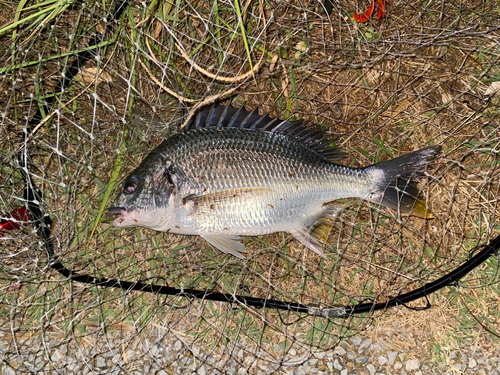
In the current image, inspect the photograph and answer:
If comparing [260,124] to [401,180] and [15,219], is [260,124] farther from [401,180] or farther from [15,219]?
[15,219]

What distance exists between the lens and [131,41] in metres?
2.73

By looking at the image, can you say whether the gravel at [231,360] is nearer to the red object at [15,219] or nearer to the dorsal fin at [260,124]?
the red object at [15,219]

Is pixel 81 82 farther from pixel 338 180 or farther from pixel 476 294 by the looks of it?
pixel 476 294

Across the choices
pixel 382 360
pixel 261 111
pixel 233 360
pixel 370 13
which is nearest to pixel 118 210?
pixel 261 111

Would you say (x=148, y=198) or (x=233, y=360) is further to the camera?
(x=233, y=360)

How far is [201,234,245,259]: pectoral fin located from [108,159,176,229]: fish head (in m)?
0.31

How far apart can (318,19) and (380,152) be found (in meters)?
1.04

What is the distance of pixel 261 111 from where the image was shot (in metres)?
2.89

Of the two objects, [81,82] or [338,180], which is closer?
[338,180]

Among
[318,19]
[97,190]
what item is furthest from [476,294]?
[97,190]

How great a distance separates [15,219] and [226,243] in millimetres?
1400

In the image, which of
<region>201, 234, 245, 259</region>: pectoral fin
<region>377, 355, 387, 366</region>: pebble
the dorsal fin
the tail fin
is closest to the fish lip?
<region>201, 234, 245, 259</region>: pectoral fin

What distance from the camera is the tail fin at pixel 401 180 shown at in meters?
2.62

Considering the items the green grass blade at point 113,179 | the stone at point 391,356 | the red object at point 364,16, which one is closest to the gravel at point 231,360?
the stone at point 391,356
